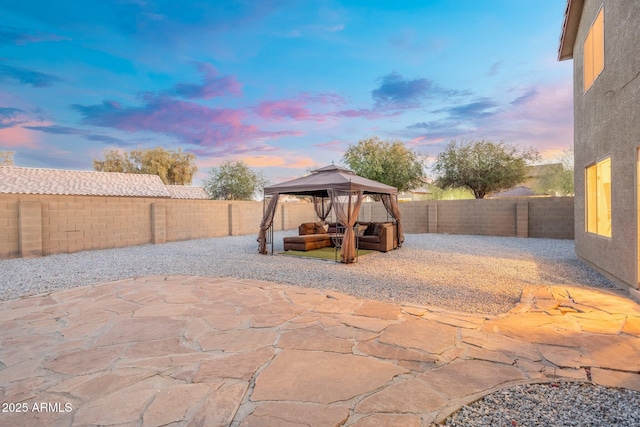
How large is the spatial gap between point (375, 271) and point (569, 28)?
6.87 meters

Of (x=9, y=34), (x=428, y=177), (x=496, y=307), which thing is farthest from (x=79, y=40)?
(x=428, y=177)

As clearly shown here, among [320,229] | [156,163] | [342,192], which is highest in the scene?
[156,163]

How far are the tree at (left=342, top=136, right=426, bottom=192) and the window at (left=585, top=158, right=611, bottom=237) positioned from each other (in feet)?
47.1

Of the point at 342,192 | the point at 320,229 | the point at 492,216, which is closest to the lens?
the point at 342,192

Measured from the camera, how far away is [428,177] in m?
21.8

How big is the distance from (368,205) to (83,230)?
12130 mm

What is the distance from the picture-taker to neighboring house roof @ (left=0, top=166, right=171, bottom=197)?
57.0ft

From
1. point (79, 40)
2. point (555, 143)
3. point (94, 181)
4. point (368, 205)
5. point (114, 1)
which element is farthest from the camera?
point (94, 181)

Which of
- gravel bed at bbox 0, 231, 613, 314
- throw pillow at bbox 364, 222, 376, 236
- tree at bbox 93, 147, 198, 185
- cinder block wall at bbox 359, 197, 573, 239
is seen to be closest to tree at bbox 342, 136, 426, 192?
cinder block wall at bbox 359, 197, 573, 239

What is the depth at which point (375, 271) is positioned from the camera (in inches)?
256

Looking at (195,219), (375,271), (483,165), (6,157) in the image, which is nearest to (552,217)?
(483,165)

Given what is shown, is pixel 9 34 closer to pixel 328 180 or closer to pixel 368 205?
pixel 328 180

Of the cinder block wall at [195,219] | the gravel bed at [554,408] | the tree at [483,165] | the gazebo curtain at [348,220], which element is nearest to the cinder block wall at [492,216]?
the tree at [483,165]

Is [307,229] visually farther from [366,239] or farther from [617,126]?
[617,126]
